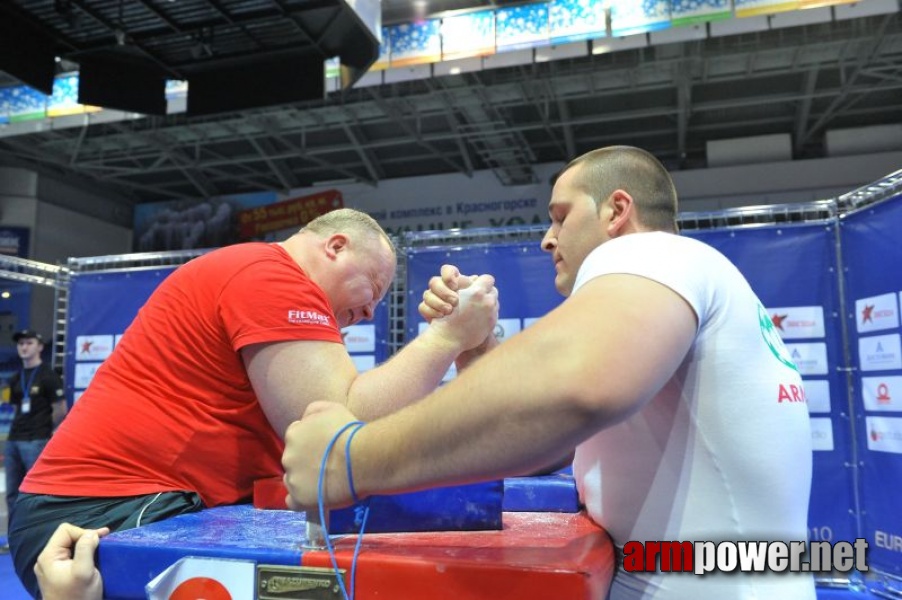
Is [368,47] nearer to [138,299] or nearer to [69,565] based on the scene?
[138,299]

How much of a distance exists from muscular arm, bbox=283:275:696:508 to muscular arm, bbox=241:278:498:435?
17.3 inches

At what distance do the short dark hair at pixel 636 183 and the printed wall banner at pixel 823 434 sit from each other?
129 inches

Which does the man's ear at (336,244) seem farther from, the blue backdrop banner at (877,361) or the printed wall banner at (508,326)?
the blue backdrop banner at (877,361)

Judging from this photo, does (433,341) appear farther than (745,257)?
No

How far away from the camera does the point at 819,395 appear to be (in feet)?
12.4

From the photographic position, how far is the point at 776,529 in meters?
0.83

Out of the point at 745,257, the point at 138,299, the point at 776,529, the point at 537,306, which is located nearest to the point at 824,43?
the point at 745,257

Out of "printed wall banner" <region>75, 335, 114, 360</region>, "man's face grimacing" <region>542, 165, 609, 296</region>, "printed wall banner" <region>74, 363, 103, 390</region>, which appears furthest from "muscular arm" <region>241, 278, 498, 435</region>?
"printed wall banner" <region>74, 363, 103, 390</region>

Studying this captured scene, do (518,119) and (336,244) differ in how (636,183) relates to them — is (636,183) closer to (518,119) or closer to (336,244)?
(336,244)

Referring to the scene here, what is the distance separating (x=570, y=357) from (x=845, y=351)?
152 inches

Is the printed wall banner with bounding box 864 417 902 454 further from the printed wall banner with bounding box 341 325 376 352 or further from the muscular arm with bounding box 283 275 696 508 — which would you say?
the muscular arm with bounding box 283 275 696 508

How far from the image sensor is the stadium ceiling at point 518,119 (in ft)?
26.6

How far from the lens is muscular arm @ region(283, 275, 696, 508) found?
602 millimetres

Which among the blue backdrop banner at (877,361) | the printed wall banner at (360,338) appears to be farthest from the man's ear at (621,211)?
the printed wall banner at (360,338)
